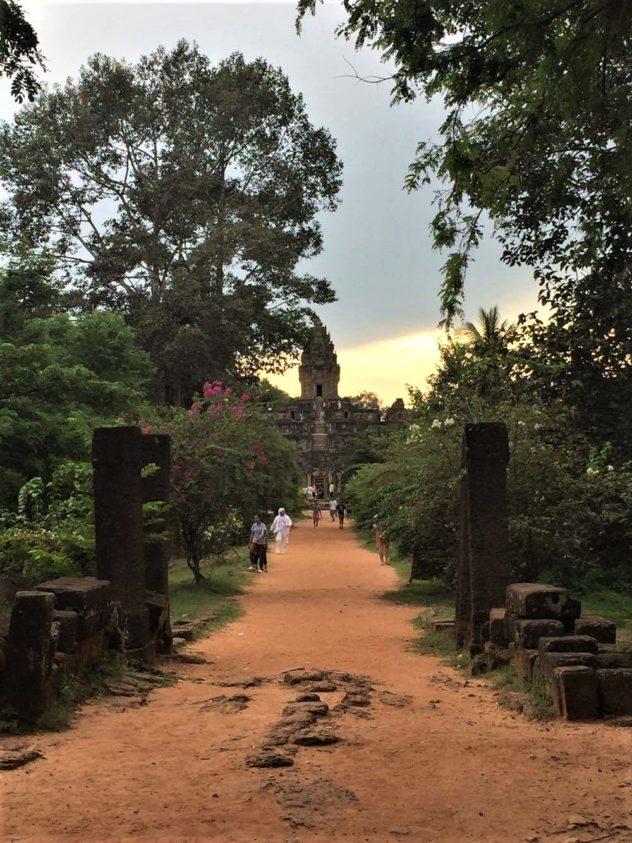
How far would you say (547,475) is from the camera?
1456cm

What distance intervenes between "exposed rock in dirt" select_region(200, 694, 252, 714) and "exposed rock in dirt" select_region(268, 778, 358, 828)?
234 cm

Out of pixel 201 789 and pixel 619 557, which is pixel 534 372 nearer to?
pixel 619 557

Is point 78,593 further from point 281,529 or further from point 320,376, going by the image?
point 320,376

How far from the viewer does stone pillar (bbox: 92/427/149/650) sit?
991cm

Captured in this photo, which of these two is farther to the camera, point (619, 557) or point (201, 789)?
point (619, 557)

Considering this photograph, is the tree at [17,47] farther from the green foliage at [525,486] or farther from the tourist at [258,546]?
the tourist at [258,546]

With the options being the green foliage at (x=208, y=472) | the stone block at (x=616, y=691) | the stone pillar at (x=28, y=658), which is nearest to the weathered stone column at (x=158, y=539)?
the stone pillar at (x=28, y=658)

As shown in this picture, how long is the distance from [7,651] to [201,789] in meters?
2.31

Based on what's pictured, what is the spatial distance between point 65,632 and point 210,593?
10392mm

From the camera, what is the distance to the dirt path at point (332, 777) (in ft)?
14.7

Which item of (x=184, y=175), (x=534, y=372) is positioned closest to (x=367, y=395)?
(x=184, y=175)

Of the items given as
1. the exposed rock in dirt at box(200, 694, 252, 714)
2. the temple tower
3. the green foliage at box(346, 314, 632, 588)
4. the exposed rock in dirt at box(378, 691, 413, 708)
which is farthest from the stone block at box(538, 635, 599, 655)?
the temple tower

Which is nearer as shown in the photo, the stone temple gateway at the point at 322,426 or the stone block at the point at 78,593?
the stone block at the point at 78,593

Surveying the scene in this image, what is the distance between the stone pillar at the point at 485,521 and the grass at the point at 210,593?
456 cm
